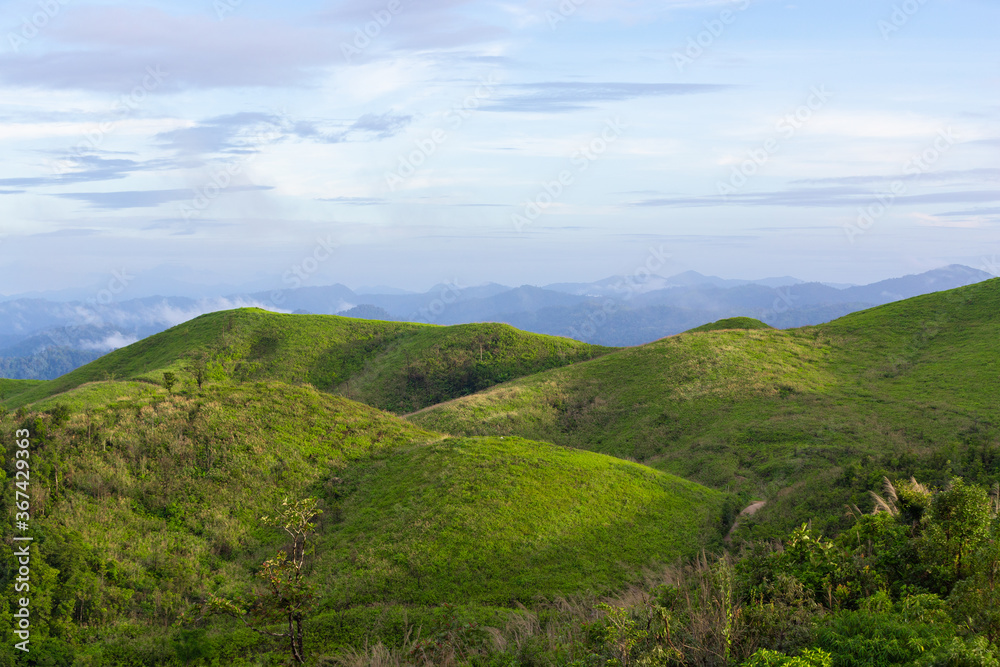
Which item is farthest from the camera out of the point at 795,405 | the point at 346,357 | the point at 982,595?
the point at 346,357

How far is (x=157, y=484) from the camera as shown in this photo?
2150cm

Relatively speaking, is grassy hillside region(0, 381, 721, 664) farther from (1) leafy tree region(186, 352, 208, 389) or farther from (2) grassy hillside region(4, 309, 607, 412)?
(2) grassy hillside region(4, 309, 607, 412)

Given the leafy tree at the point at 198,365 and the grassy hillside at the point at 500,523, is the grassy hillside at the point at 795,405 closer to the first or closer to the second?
the grassy hillside at the point at 500,523

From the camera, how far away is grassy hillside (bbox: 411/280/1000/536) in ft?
83.5

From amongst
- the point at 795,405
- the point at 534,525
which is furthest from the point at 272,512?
the point at 795,405

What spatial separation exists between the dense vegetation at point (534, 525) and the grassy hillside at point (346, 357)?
657 inches

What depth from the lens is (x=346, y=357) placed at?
71688 millimetres

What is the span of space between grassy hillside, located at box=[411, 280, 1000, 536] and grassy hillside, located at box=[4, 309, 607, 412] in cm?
1056

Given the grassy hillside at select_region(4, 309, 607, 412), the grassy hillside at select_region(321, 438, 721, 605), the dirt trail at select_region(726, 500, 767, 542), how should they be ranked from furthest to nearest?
the grassy hillside at select_region(4, 309, 607, 412) → the dirt trail at select_region(726, 500, 767, 542) → the grassy hillside at select_region(321, 438, 721, 605)

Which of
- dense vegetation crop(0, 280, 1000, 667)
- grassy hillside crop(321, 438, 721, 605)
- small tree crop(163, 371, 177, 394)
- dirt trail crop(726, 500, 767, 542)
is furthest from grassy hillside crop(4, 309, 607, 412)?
dirt trail crop(726, 500, 767, 542)

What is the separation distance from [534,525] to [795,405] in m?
28.8

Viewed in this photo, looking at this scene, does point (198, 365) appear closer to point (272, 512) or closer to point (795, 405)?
point (272, 512)

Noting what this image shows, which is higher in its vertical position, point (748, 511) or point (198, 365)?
point (198, 365)

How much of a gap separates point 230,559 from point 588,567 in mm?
12453
